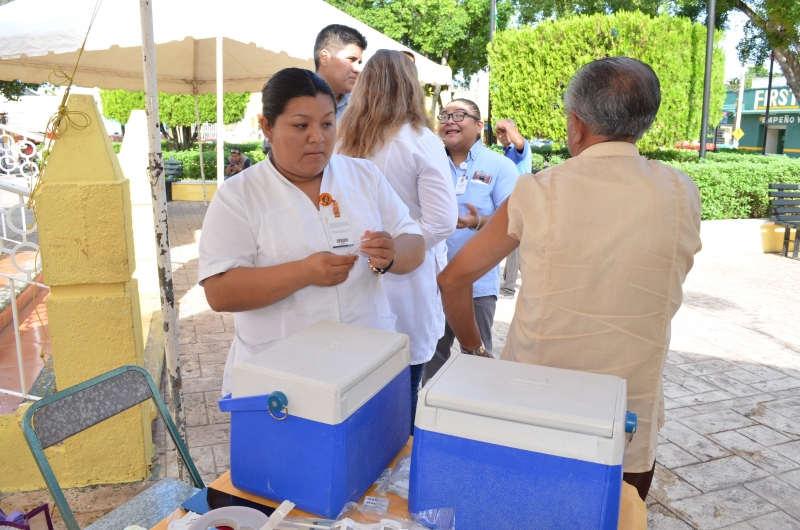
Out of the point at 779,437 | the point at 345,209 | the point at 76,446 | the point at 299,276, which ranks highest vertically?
the point at 345,209

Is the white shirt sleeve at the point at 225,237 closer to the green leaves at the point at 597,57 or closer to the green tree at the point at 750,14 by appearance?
the green leaves at the point at 597,57

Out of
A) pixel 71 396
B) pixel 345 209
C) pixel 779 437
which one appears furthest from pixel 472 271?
pixel 779 437

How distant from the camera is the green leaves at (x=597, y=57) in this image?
12258mm

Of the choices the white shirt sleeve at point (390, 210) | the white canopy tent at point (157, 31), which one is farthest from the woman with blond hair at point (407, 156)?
the white canopy tent at point (157, 31)

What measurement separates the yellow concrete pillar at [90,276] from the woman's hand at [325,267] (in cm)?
155

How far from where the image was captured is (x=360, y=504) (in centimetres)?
134

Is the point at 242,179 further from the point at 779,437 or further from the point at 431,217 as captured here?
the point at 779,437

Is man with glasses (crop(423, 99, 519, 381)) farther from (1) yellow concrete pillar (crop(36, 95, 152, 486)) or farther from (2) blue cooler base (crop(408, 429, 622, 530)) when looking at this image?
(2) blue cooler base (crop(408, 429, 622, 530))

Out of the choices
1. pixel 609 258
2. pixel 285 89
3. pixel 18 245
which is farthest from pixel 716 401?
pixel 18 245

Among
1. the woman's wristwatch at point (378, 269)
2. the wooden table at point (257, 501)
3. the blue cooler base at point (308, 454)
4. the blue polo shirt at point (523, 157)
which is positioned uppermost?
the blue polo shirt at point (523, 157)

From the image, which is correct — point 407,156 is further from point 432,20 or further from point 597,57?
point 432,20

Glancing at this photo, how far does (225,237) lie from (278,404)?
2.09 feet

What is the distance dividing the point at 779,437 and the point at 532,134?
419 inches

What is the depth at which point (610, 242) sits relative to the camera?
1533mm
